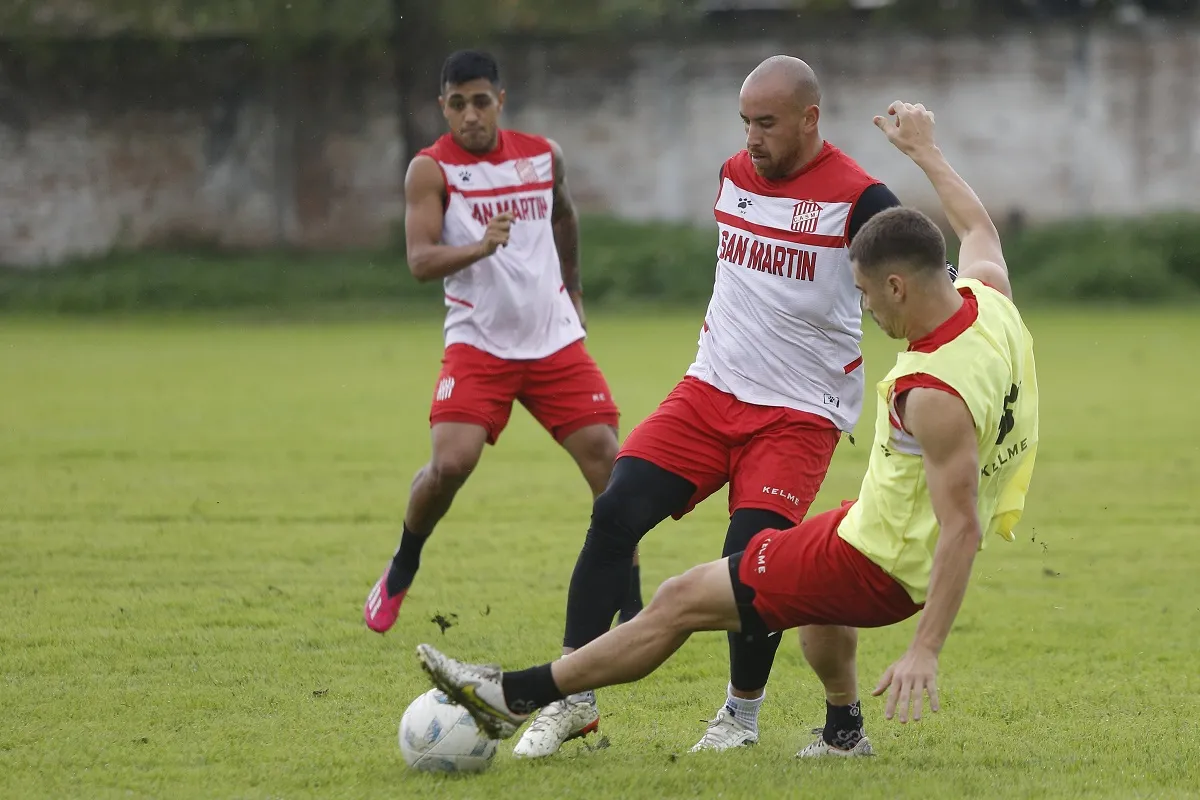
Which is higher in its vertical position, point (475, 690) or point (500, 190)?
point (500, 190)

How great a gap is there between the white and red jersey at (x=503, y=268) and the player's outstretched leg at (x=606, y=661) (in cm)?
297

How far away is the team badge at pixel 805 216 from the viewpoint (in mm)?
5883

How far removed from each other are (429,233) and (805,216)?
2390mm

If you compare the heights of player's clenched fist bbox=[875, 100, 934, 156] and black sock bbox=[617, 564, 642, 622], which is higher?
player's clenched fist bbox=[875, 100, 934, 156]

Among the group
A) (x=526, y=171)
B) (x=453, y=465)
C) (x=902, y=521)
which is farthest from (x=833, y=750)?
(x=526, y=171)

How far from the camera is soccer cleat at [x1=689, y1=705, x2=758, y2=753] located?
553cm

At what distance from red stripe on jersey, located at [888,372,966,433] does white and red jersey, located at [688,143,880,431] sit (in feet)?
4.27

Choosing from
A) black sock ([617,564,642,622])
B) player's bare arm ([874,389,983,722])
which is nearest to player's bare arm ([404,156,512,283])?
black sock ([617,564,642,622])

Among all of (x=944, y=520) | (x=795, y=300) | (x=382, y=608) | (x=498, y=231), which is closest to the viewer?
(x=944, y=520)

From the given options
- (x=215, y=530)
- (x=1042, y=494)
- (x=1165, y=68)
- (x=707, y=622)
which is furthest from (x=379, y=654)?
(x=1165, y=68)

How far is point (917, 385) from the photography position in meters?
4.49

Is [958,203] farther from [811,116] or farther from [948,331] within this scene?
[948,331]

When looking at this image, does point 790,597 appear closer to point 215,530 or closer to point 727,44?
point 215,530

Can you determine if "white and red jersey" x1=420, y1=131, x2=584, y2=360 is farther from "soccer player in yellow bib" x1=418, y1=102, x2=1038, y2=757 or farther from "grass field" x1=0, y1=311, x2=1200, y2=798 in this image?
"soccer player in yellow bib" x1=418, y1=102, x2=1038, y2=757
